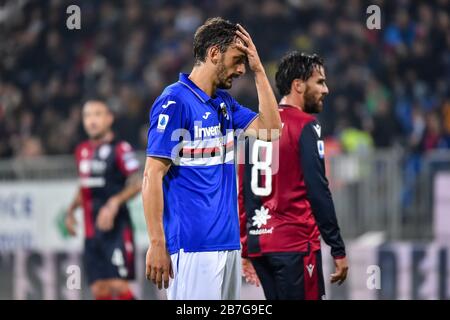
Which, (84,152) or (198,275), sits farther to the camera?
(84,152)

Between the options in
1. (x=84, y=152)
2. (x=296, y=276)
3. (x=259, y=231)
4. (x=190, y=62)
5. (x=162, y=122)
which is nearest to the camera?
(x=162, y=122)

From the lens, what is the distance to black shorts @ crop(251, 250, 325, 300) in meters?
7.28

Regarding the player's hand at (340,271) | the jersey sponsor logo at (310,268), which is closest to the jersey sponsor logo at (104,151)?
the jersey sponsor logo at (310,268)

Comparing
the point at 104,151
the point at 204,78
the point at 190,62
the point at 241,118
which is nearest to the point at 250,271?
the point at 241,118

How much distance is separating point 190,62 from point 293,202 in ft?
34.4

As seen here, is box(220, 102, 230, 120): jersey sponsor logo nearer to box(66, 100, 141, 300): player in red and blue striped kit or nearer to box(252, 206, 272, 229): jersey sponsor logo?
box(252, 206, 272, 229): jersey sponsor logo

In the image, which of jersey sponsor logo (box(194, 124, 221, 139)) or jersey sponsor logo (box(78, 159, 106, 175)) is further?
jersey sponsor logo (box(78, 159, 106, 175))

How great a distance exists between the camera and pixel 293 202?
734 cm

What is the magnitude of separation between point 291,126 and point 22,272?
7.40 m

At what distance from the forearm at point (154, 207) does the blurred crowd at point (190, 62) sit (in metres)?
8.52

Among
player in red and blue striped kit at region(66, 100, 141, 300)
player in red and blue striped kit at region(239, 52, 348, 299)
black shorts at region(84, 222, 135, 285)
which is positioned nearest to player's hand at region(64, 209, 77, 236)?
player in red and blue striped kit at region(66, 100, 141, 300)

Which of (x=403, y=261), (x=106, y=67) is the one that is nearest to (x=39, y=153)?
(x=106, y=67)

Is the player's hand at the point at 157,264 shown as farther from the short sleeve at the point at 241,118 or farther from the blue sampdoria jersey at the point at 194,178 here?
the short sleeve at the point at 241,118

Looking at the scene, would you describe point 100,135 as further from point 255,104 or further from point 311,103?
point 255,104
